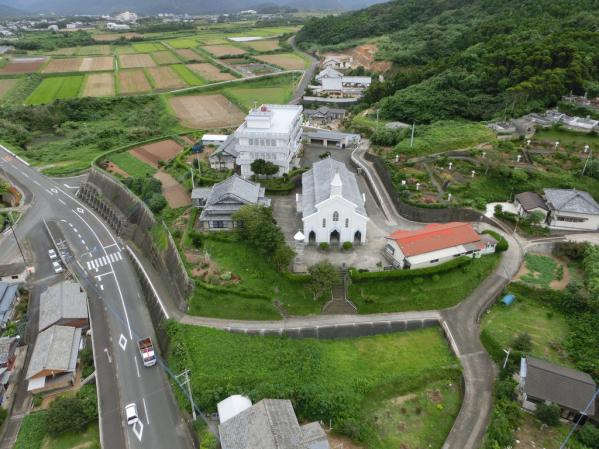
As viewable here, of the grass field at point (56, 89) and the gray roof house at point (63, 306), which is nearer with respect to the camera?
the gray roof house at point (63, 306)

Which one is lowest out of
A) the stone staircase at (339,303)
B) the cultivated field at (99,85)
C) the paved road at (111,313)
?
the paved road at (111,313)

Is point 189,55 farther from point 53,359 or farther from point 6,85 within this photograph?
point 53,359

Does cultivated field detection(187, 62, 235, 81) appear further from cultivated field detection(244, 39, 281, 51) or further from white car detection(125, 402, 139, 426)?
white car detection(125, 402, 139, 426)

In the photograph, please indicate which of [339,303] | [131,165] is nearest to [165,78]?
[131,165]

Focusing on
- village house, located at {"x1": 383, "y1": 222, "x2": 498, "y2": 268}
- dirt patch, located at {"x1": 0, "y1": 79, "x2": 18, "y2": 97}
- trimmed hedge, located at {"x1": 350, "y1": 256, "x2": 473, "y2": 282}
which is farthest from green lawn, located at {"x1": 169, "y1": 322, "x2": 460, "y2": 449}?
dirt patch, located at {"x1": 0, "y1": 79, "x2": 18, "y2": 97}

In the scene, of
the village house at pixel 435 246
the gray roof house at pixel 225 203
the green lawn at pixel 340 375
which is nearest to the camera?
the green lawn at pixel 340 375

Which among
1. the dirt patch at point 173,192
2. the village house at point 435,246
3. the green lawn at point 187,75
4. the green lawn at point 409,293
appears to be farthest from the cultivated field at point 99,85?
the green lawn at point 409,293

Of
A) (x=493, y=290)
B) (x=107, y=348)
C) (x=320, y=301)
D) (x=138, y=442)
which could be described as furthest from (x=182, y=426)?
(x=493, y=290)

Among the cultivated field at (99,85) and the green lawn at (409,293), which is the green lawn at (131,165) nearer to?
the green lawn at (409,293)
